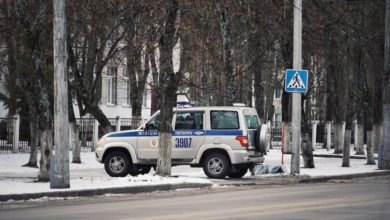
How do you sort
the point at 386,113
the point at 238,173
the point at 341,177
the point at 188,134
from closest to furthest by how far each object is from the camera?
the point at 188,134, the point at 238,173, the point at 341,177, the point at 386,113

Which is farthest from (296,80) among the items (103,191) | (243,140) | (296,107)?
(103,191)

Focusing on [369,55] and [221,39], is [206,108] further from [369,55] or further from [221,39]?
[369,55]

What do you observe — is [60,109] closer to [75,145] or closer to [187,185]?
[187,185]

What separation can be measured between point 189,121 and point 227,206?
915 centimetres

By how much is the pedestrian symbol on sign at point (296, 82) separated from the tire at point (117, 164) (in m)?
5.61

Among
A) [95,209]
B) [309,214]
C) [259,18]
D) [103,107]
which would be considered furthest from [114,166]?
[103,107]

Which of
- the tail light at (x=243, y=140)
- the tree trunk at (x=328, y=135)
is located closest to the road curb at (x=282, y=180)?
the tail light at (x=243, y=140)

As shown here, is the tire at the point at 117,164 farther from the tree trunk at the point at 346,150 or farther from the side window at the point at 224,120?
the tree trunk at the point at 346,150

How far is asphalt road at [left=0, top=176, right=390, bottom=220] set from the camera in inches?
543

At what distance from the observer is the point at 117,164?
24859mm

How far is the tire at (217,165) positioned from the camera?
2391 cm

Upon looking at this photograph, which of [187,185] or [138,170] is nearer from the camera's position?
[187,185]

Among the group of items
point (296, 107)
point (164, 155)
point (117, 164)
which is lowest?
point (117, 164)

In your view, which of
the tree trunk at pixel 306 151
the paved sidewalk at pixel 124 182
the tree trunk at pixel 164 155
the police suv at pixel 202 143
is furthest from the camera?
the tree trunk at pixel 306 151
